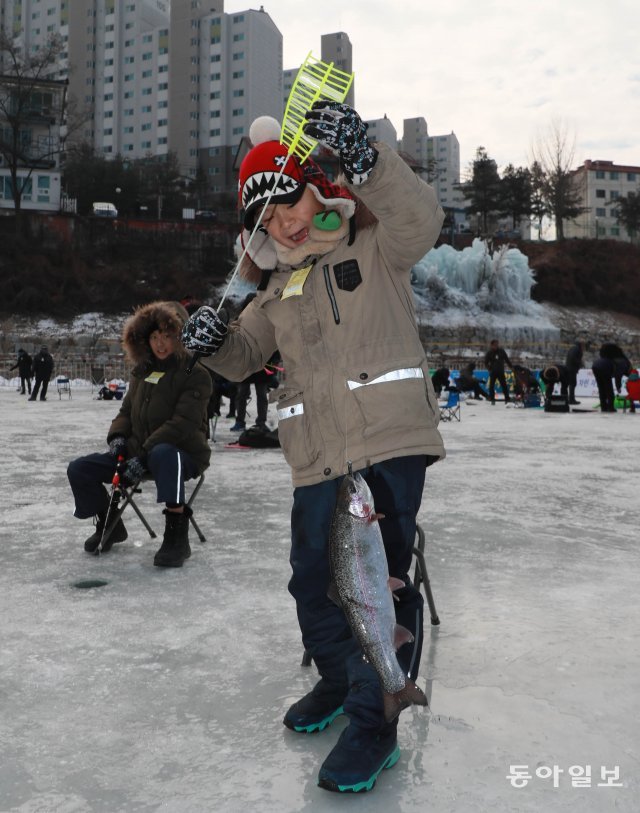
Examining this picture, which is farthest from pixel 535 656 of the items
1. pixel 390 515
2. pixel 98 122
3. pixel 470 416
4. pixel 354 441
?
pixel 98 122

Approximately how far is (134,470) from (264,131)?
6.61ft

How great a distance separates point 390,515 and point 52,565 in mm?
2312

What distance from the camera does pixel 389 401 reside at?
1965 mm

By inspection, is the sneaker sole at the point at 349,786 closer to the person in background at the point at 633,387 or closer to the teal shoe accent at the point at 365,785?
the teal shoe accent at the point at 365,785

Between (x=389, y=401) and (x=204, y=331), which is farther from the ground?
(x=204, y=331)

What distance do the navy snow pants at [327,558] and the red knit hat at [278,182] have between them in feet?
2.48

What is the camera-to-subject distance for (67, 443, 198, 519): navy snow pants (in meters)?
3.76

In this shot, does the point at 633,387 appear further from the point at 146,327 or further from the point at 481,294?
the point at 481,294

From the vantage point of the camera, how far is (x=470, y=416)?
46.0 ft

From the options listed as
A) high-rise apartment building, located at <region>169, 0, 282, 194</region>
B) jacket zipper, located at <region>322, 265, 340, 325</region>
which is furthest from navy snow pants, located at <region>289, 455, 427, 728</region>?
high-rise apartment building, located at <region>169, 0, 282, 194</region>

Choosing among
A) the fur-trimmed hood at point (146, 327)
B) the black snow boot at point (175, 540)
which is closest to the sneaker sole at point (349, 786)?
the black snow boot at point (175, 540)

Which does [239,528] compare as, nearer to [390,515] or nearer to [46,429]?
[390,515]

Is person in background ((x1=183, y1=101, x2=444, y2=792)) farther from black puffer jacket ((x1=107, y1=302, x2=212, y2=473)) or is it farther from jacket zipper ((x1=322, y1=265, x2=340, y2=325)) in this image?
black puffer jacket ((x1=107, y1=302, x2=212, y2=473))

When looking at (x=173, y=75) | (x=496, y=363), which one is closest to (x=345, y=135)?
(x=496, y=363)
